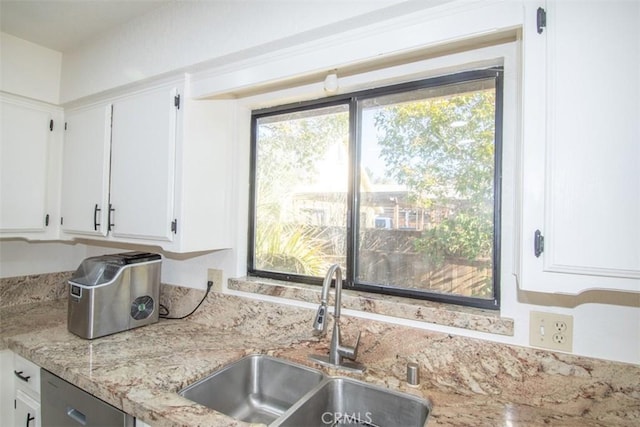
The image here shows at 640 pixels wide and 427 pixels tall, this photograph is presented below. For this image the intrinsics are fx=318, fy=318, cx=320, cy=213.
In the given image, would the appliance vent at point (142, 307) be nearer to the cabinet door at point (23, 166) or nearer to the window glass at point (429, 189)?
the cabinet door at point (23, 166)

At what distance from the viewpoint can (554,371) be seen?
1.01m

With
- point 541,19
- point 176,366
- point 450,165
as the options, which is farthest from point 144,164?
point 541,19

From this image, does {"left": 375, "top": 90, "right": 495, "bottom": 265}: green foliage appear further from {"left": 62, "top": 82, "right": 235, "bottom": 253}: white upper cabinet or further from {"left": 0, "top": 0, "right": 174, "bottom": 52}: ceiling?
{"left": 0, "top": 0, "right": 174, "bottom": 52}: ceiling

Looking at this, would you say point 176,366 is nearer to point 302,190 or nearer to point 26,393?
point 26,393

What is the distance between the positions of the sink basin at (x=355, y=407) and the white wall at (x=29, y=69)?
88.6 inches

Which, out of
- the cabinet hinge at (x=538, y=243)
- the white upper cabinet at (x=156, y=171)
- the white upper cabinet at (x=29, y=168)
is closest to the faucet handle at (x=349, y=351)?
the cabinet hinge at (x=538, y=243)

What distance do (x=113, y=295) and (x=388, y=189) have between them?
139 centimetres

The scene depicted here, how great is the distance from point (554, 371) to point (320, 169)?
120cm

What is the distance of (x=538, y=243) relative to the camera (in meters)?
0.82

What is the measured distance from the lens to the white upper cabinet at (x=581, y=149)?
29.1 inches

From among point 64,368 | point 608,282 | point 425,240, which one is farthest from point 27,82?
point 608,282

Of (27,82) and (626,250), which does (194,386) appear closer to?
(626,250)

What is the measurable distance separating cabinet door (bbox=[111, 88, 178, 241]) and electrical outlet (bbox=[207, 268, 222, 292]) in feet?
1.11

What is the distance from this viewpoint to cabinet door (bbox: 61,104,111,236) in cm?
174
